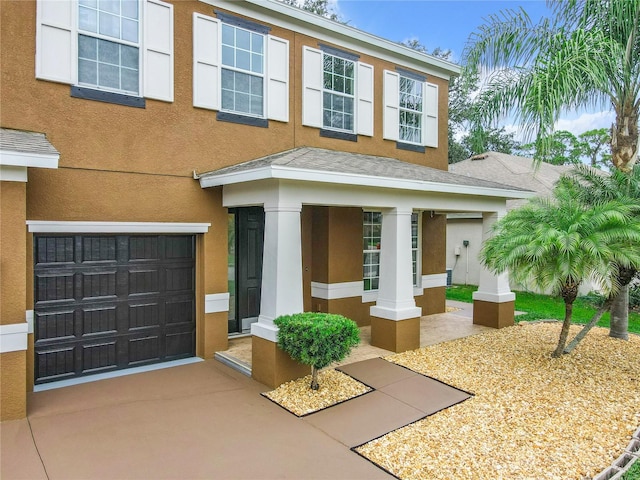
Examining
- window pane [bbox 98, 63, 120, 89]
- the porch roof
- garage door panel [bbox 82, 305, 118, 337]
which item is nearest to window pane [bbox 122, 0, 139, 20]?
window pane [bbox 98, 63, 120, 89]

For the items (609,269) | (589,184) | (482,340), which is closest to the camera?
(609,269)

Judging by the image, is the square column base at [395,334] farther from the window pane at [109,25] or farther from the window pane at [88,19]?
the window pane at [88,19]

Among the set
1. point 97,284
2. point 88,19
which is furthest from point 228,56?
point 97,284

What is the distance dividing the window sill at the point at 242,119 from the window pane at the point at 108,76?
5.66 ft

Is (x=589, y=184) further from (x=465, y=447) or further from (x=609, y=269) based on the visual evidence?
(x=465, y=447)

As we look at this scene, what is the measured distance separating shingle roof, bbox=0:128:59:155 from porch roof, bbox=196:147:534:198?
2.41 metres

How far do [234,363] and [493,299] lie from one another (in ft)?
20.7

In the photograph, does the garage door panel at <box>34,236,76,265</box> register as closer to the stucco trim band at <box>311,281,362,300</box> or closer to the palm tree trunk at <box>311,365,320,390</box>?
the palm tree trunk at <box>311,365,320,390</box>

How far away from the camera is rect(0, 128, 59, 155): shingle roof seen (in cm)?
504

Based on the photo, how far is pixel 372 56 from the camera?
10.3 meters

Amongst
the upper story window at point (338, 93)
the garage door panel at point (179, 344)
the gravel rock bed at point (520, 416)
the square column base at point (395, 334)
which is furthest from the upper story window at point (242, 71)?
the gravel rock bed at point (520, 416)

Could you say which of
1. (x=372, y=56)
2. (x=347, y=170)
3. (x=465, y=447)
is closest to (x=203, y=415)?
(x=465, y=447)

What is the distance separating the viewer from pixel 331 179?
21.9 ft

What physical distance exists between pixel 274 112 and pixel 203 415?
5728 mm
